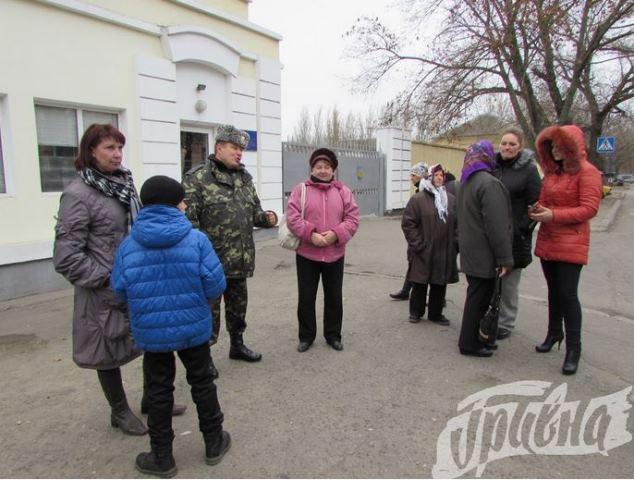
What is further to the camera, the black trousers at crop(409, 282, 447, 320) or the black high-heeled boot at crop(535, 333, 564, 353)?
the black trousers at crop(409, 282, 447, 320)

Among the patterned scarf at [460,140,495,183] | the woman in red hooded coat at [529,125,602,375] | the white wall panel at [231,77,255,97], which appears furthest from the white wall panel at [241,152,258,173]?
the woman in red hooded coat at [529,125,602,375]

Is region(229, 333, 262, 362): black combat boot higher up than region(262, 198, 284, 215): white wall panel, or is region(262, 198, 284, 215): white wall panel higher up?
region(262, 198, 284, 215): white wall panel

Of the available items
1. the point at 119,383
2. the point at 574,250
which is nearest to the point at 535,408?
the point at 574,250

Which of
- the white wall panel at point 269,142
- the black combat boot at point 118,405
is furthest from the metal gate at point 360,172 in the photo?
the black combat boot at point 118,405

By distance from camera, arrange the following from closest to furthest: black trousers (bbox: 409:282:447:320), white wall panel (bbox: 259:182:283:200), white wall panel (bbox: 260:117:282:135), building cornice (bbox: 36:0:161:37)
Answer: black trousers (bbox: 409:282:447:320), building cornice (bbox: 36:0:161:37), white wall panel (bbox: 260:117:282:135), white wall panel (bbox: 259:182:283:200)

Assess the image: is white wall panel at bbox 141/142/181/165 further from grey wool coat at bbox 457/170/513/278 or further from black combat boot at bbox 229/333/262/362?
grey wool coat at bbox 457/170/513/278

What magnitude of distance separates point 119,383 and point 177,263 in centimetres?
102

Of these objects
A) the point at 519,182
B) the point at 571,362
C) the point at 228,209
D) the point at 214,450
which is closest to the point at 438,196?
the point at 519,182

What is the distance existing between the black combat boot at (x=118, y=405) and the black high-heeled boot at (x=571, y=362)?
10.00ft

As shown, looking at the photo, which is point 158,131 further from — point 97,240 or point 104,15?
point 97,240

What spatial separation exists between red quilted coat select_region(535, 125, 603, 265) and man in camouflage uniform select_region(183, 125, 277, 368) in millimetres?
2183

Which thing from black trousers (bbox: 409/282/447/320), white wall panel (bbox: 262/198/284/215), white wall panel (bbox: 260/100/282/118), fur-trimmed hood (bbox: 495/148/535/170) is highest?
white wall panel (bbox: 260/100/282/118)

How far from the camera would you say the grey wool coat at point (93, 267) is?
8.20 feet

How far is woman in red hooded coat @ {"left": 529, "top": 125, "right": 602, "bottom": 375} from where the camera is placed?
3504 millimetres
